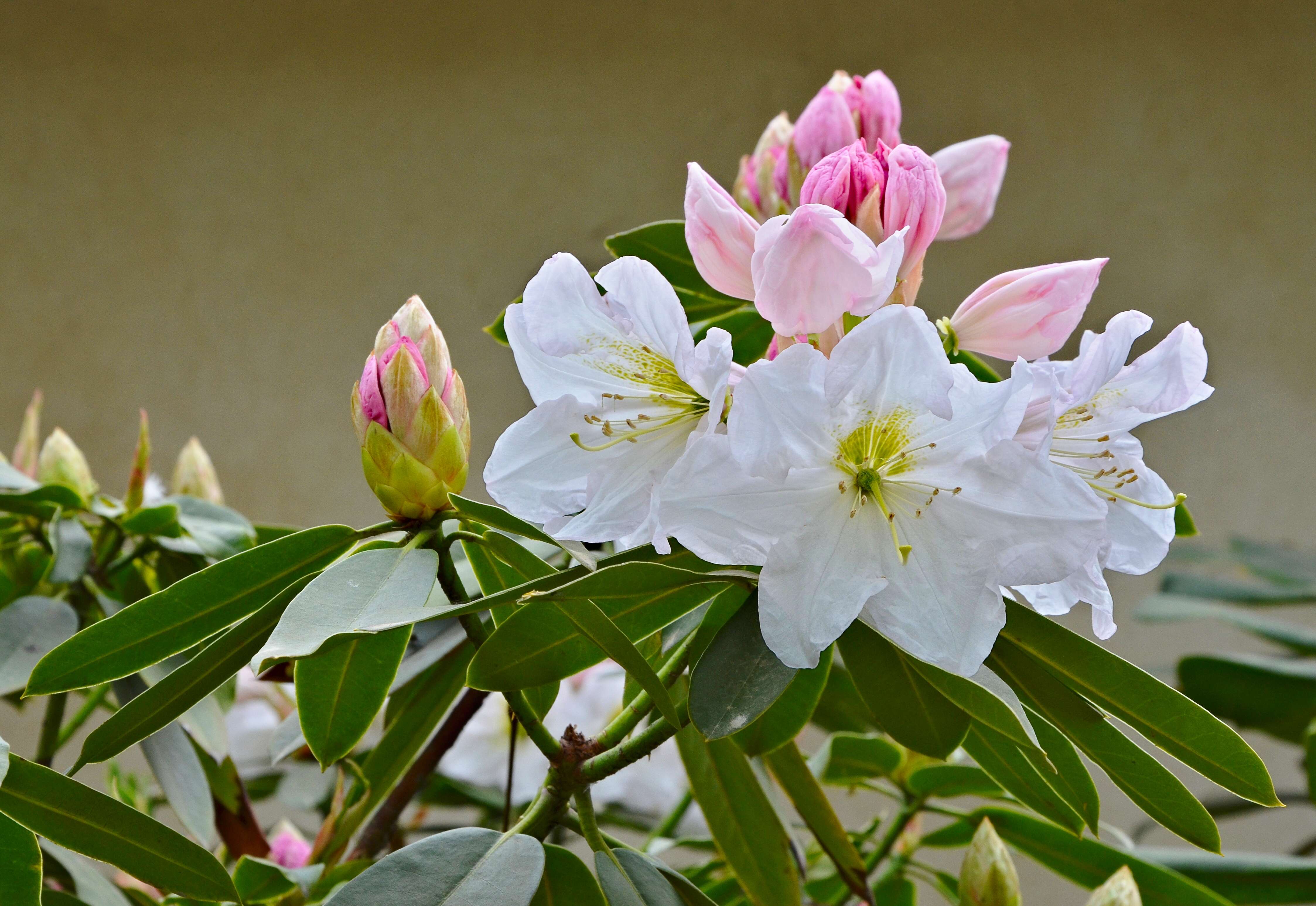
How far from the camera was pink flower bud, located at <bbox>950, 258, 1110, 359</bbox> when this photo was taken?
0.42m

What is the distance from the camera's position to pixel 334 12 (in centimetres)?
231

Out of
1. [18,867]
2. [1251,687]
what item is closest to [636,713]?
[18,867]

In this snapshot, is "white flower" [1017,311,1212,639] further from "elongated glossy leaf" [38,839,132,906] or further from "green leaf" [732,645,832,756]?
"elongated glossy leaf" [38,839,132,906]

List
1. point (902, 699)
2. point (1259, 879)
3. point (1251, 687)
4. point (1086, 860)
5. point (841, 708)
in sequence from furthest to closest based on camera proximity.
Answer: point (1251, 687), point (1259, 879), point (841, 708), point (1086, 860), point (902, 699)

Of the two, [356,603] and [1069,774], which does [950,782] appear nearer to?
[1069,774]

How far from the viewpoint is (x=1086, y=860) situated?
67 centimetres

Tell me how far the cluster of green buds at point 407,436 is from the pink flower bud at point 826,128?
12.0 inches

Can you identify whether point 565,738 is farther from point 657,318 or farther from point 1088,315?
Answer: point 1088,315

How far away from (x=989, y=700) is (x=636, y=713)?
14cm

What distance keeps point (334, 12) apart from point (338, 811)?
6.82ft

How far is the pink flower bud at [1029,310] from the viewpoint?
16.7 inches

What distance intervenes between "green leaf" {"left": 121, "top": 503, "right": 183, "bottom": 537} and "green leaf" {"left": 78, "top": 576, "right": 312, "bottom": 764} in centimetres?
28

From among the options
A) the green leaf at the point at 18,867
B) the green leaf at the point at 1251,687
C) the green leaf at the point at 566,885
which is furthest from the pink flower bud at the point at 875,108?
the green leaf at the point at 1251,687

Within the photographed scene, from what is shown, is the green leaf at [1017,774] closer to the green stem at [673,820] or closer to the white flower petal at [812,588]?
the white flower petal at [812,588]
